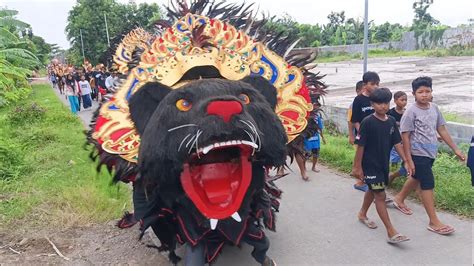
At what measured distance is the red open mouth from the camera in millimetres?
2463

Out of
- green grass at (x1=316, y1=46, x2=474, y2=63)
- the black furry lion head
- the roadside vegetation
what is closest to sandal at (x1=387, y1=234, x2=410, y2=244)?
the roadside vegetation

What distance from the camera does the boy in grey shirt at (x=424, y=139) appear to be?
12.0ft

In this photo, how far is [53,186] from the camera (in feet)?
18.2

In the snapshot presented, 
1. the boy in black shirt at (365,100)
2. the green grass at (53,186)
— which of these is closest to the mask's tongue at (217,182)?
the green grass at (53,186)

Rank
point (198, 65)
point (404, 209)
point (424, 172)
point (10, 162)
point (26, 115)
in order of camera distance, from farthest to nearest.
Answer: point (26, 115)
point (10, 162)
point (404, 209)
point (424, 172)
point (198, 65)

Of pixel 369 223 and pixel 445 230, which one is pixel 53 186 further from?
pixel 445 230

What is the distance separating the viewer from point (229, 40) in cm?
313

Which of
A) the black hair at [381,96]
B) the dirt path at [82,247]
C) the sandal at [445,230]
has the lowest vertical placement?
the dirt path at [82,247]

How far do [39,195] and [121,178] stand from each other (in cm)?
276

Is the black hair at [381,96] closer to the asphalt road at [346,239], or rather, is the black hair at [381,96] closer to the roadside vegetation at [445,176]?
the asphalt road at [346,239]

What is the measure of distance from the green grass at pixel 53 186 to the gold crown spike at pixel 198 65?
80cm

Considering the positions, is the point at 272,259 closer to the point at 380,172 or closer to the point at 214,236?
the point at 214,236

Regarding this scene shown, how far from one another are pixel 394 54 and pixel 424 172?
38.4 meters

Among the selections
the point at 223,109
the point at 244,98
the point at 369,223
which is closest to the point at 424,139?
the point at 369,223
